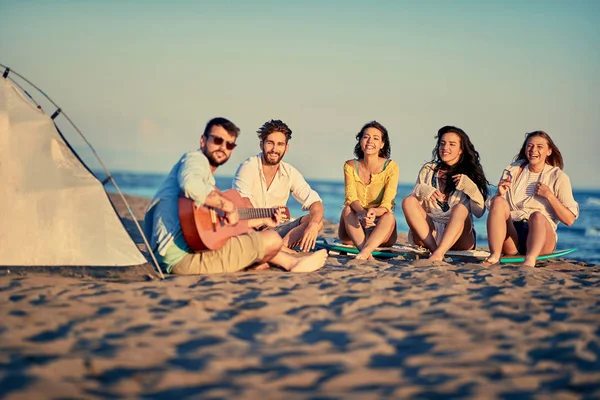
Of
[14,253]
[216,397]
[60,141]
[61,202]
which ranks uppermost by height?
[60,141]

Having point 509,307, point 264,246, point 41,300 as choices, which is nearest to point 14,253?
point 41,300

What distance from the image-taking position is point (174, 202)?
4262 millimetres

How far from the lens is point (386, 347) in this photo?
2.91m

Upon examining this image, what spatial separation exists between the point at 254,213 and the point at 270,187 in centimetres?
98

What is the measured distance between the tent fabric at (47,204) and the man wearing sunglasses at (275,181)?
1.61m

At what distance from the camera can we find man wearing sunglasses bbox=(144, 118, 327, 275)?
4.14m

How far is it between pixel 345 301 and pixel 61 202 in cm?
214

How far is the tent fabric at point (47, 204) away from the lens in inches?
169

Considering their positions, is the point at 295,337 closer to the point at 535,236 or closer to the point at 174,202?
the point at 174,202

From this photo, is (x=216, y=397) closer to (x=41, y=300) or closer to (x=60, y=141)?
(x=41, y=300)

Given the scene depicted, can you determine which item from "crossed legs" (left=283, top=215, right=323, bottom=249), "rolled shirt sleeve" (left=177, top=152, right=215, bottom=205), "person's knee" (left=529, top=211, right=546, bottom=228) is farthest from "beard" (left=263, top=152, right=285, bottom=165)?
"person's knee" (left=529, top=211, right=546, bottom=228)

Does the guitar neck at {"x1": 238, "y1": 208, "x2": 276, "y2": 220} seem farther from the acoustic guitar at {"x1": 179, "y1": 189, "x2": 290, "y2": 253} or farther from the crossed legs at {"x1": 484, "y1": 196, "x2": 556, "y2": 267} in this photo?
the crossed legs at {"x1": 484, "y1": 196, "x2": 556, "y2": 267}

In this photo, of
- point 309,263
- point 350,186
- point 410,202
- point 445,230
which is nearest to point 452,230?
point 445,230

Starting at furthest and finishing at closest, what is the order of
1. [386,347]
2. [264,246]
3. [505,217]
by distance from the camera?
[505,217] < [264,246] < [386,347]
